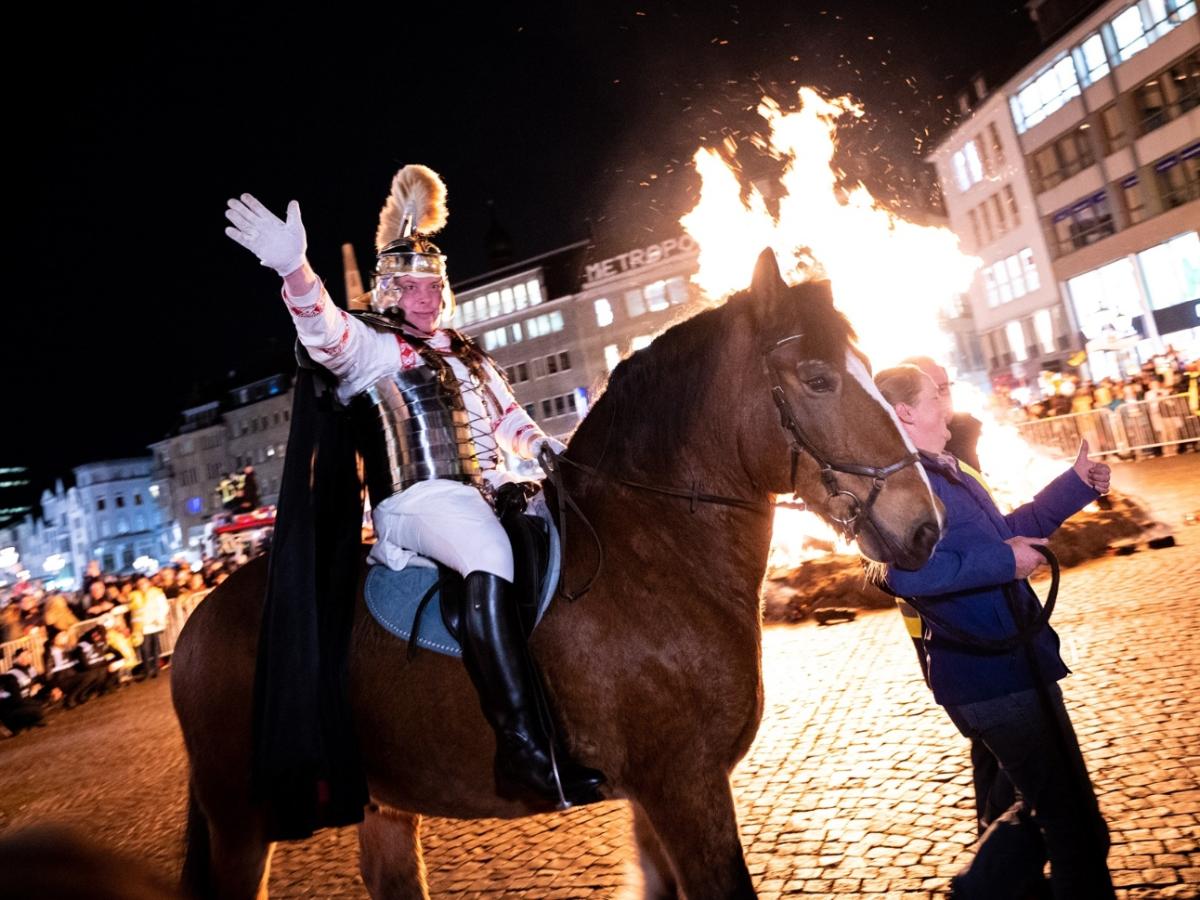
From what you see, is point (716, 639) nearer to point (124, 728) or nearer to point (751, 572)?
point (751, 572)

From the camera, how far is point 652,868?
3611mm

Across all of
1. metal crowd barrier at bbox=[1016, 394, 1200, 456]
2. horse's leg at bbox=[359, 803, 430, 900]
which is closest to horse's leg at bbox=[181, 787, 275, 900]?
horse's leg at bbox=[359, 803, 430, 900]

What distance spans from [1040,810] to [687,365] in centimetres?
231

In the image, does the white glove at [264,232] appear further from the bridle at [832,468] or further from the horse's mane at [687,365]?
the bridle at [832,468]

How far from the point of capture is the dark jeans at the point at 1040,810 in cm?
312

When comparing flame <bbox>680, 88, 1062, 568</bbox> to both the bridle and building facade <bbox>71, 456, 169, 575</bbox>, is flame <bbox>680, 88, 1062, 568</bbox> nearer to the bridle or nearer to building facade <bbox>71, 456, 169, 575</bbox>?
the bridle

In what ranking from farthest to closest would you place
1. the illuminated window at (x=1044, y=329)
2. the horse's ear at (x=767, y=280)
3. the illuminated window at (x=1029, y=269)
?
the illuminated window at (x=1029, y=269) → the illuminated window at (x=1044, y=329) → the horse's ear at (x=767, y=280)

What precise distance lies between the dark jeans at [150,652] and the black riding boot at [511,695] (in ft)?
64.4

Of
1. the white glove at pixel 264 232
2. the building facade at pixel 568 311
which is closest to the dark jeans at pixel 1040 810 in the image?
the white glove at pixel 264 232

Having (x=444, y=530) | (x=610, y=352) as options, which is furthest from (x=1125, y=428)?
(x=610, y=352)

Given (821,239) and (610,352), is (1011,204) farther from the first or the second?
(821,239)

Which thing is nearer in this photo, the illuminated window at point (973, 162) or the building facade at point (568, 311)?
the illuminated window at point (973, 162)

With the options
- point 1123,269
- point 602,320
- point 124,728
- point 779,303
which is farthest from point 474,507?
point 602,320

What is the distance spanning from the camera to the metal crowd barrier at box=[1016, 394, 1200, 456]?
20859 mm
